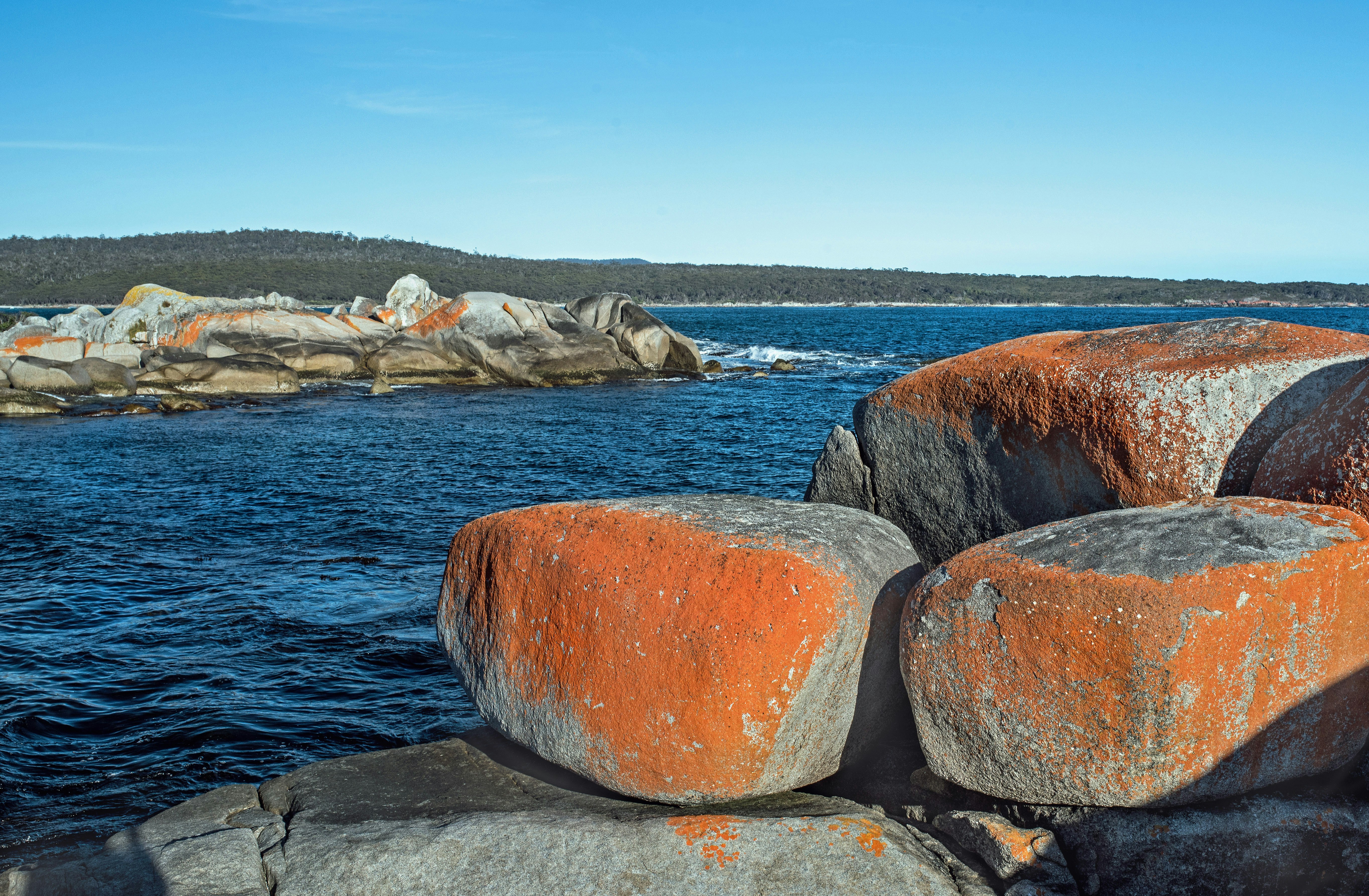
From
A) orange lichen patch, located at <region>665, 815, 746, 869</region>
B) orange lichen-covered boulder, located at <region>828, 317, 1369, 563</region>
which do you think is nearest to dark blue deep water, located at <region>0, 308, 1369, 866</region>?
orange lichen patch, located at <region>665, 815, 746, 869</region>

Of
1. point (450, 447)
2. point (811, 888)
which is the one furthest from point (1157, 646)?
point (450, 447)

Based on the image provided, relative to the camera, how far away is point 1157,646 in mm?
4070

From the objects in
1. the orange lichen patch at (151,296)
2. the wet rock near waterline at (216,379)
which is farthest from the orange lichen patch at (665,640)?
the orange lichen patch at (151,296)

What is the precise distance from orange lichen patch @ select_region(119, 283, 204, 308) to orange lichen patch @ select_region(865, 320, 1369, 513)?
134 feet

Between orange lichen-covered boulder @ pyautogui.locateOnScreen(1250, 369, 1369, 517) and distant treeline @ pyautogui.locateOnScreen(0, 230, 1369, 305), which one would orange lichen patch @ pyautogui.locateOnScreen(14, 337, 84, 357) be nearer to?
orange lichen-covered boulder @ pyautogui.locateOnScreen(1250, 369, 1369, 517)

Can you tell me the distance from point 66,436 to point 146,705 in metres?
19.4

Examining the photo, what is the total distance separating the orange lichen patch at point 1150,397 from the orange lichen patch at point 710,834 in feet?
9.93

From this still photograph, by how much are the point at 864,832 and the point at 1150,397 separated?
9.81ft

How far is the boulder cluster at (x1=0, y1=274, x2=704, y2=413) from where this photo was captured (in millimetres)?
31875

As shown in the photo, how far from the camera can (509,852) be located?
4383 mm

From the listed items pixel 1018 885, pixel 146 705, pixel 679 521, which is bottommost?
pixel 146 705

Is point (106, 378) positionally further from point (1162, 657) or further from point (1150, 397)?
point (1162, 657)

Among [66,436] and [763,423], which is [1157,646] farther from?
[66,436]

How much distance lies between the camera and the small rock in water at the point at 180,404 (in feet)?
93.1
